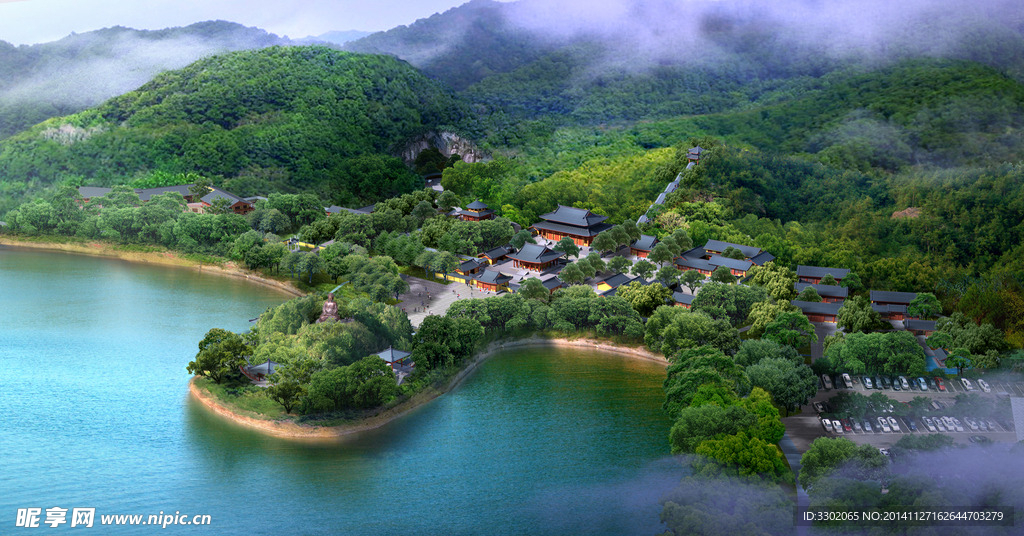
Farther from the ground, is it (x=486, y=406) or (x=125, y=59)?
(x=125, y=59)

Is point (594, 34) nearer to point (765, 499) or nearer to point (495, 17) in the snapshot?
point (495, 17)

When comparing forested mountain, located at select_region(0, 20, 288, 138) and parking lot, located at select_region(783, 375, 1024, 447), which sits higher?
forested mountain, located at select_region(0, 20, 288, 138)

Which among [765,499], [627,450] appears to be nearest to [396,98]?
[627,450]

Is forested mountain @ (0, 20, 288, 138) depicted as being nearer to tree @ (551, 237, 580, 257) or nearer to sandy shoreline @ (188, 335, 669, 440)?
tree @ (551, 237, 580, 257)

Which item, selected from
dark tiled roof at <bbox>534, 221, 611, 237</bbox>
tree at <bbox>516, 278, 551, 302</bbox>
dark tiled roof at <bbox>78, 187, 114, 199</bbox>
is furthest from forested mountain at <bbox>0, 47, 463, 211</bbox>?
tree at <bbox>516, 278, 551, 302</bbox>

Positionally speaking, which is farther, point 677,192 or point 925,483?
point 677,192

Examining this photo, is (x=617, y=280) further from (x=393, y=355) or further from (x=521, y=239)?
(x=393, y=355)

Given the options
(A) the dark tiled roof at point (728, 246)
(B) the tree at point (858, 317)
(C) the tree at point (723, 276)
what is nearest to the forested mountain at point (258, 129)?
(A) the dark tiled roof at point (728, 246)

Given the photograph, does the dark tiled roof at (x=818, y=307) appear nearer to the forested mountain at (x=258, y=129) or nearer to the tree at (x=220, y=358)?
the tree at (x=220, y=358)
